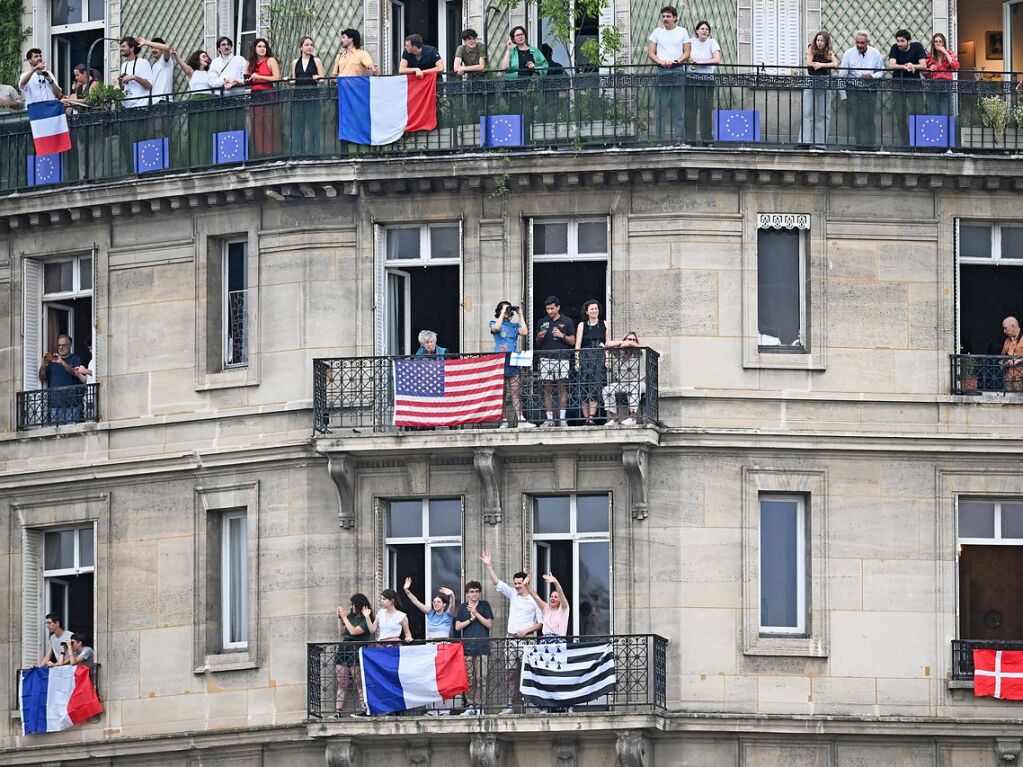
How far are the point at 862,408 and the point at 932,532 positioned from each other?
82.4 inches

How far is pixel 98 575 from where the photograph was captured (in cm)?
6078

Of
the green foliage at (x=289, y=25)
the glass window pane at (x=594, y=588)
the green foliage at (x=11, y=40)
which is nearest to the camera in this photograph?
the glass window pane at (x=594, y=588)

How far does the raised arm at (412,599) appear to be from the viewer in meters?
58.4

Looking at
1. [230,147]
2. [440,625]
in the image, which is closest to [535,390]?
[440,625]

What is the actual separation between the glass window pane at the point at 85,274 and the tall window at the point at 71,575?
12.4 feet

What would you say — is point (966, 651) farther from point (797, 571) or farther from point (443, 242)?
point (443, 242)

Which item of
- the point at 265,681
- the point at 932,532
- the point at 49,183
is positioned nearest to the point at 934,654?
the point at 932,532

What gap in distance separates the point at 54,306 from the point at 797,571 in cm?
1268

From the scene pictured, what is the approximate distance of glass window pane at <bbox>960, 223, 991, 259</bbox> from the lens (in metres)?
59.3

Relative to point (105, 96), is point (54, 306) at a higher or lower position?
lower

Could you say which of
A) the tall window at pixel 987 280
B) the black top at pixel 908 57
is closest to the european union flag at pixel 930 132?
the black top at pixel 908 57

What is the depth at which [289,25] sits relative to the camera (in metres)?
61.1

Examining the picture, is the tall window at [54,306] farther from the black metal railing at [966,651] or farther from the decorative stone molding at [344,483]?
the black metal railing at [966,651]

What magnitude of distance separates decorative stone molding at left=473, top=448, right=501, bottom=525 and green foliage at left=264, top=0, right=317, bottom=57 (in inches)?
291
